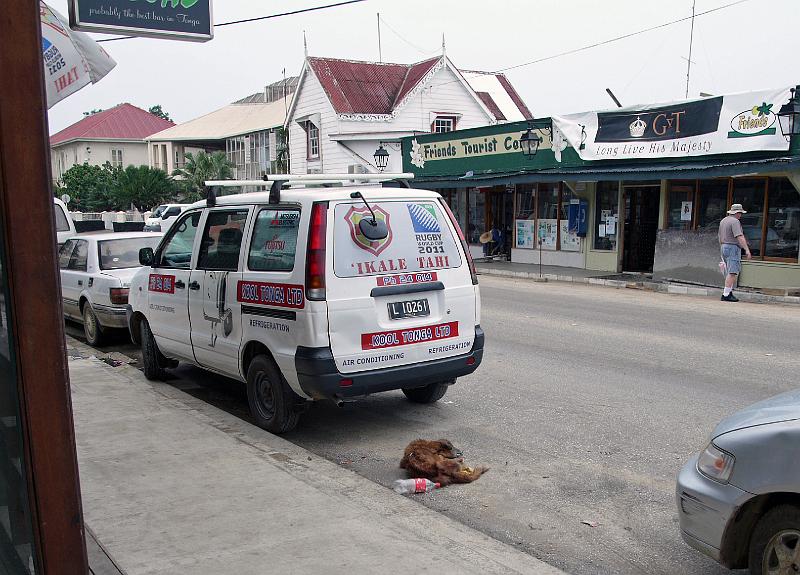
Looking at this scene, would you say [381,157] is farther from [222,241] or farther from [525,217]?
[222,241]

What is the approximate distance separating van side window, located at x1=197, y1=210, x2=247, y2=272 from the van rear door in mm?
1223

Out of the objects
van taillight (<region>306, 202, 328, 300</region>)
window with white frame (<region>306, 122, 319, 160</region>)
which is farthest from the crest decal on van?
window with white frame (<region>306, 122, 319, 160</region>)

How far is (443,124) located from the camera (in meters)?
34.9

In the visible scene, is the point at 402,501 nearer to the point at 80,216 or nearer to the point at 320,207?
the point at 320,207

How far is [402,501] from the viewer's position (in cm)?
506

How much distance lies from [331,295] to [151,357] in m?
3.51

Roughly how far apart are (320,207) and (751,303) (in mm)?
11640

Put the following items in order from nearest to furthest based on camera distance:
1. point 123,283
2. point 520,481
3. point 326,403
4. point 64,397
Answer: point 64,397 < point 520,481 < point 326,403 < point 123,283

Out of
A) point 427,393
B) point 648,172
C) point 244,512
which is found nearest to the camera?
point 244,512

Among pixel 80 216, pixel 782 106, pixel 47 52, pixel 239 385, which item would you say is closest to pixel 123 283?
pixel 239 385

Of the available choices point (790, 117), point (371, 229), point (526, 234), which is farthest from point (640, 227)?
point (371, 229)

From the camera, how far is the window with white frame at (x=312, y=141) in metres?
35.2

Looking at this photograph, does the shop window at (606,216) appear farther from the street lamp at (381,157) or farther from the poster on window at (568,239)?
the street lamp at (381,157)

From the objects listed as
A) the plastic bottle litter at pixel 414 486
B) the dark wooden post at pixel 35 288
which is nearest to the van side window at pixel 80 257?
the plastic bottle litter at pixel 414 486
